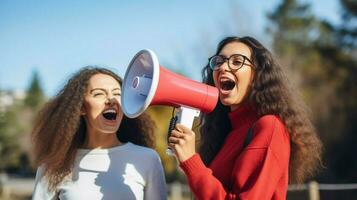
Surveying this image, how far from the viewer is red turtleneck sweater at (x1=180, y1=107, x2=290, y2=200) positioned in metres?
1.99

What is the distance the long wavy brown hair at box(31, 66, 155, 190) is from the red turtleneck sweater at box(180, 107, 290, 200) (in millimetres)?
889

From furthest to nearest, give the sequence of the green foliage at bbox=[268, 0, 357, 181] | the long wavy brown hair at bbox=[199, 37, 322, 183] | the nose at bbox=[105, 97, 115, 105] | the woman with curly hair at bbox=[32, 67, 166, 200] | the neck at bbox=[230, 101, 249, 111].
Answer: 1. the green foliage at bbox=[268, 0, 357, 181]
2. the nose at bbox=[105, 97, 115, 105]
3. the woman with curly hair at bbox=[32, 67, 166, 200]
4. the neck at bbox=[230, 101, 249, 111]
5. the long wavy brown hair at bbox=[199, 37, 322, 183]

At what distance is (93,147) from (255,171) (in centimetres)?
110

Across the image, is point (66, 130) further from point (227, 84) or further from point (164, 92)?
point (227, 84)

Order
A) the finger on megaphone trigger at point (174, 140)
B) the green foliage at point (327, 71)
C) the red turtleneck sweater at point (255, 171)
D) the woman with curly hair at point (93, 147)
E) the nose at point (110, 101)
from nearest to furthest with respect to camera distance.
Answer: the red turtleneck sweater at point (255, 171), the finger on megaphone trigger at point (174, 140), the woman with curly hair at point (93, 147), the nose at point (110, 101), the green foliage at point (327, 71)

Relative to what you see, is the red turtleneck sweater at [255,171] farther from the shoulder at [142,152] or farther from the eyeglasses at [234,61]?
the shoulder at [142,152]

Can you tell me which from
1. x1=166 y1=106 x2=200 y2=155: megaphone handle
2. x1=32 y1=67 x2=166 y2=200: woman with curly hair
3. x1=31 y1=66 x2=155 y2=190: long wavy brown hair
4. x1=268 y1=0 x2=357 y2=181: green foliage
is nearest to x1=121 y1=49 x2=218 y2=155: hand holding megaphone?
x1=166 y1=106 x2=200 y2=155: megaphone handle

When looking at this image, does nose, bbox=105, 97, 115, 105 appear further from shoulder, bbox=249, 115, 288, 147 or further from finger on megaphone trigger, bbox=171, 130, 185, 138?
shoulder, bbox=249, 115, 288, 147

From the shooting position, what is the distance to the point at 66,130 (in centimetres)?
278

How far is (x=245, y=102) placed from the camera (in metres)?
2.35

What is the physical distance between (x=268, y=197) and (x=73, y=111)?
130cm

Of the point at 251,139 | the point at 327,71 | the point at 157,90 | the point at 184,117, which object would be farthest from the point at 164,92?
the point at 327,71

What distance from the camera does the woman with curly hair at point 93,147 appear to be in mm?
2562

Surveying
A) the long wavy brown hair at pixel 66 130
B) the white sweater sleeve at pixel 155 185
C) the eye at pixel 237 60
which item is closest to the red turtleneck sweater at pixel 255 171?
the eye at pixel 237 60
